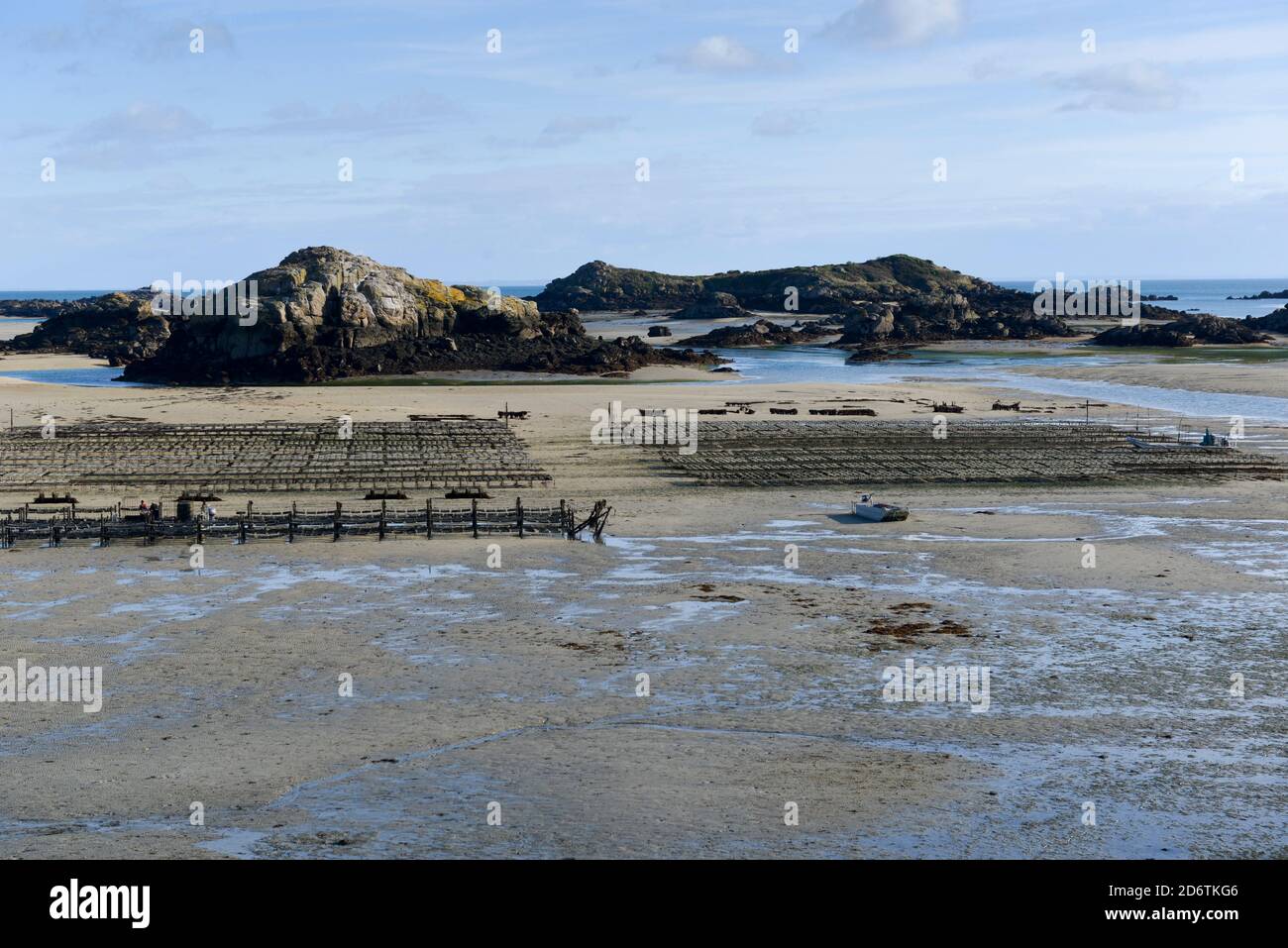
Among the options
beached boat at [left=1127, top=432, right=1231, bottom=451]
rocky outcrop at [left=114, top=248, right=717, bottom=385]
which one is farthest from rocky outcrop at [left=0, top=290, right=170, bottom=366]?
beached boat at [left=1127, top=432, right=1231, bottom=451]

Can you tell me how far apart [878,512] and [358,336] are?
6642cm

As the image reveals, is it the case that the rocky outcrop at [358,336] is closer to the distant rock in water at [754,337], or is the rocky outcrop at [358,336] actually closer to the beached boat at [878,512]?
the distant rock in water at [754,337]

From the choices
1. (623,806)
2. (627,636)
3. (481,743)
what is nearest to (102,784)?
(481,743)

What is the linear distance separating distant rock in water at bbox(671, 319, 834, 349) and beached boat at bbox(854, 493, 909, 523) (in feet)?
299

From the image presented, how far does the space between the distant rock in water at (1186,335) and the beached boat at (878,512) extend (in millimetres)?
93739

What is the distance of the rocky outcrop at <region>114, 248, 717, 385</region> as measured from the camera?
3750 inches

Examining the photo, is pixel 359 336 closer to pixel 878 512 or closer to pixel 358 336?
pixel 358 336

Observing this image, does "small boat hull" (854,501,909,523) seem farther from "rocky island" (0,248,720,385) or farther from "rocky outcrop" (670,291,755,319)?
"rocky outcrop" (670,291,755,319)

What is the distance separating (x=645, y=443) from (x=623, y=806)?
133 feet

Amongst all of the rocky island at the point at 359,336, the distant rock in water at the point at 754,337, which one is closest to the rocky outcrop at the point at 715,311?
the distant rock in water at the point at 754,337

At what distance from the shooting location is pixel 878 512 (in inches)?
1662

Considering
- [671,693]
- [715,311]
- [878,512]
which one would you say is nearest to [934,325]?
[715,311]

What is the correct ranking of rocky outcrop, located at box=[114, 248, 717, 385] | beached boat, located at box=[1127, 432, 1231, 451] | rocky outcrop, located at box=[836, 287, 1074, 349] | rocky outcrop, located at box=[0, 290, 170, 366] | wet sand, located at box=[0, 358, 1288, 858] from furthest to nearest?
1. rocky outcrop, located at box=[836, 287, 1074, 349]
2. rocky outcrop, located at box=[0, 290, 170, 366]
3. rocky outcrop, located at box=[114, 248, 717, 385]
4. beached boat, located at box=[1127, 432, 1231, 451]
5. wet sand, located at box=[0, 358, 1288, 858]
